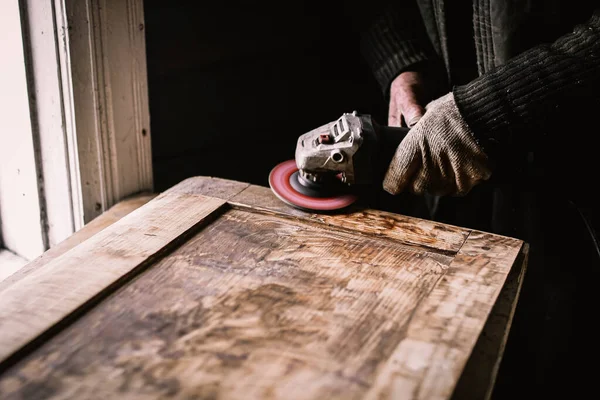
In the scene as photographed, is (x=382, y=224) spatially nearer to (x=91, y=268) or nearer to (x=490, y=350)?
(x=490, y=350)

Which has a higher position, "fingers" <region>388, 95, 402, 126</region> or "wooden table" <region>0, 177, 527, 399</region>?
"fingers" <region>388, 95, 402, 126</region>

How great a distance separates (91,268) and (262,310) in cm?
29

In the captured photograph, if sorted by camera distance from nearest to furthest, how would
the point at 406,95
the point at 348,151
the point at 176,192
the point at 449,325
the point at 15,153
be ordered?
1. the point at 449,325
2. the point at 348,151
3. the point at 176,192
4. the point at 15,153
5. the point at 406,95

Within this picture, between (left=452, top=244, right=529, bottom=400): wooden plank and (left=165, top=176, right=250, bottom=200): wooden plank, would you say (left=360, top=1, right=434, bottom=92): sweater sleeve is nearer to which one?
(left=165, top=176, right=250, bottom=200): wooden plank

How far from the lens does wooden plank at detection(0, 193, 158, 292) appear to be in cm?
101

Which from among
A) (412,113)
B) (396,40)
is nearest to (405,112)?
(412,113)

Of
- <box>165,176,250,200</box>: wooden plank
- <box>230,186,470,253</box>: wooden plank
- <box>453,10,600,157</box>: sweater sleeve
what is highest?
<box>453,10,600,157</box>: sweater sleeve

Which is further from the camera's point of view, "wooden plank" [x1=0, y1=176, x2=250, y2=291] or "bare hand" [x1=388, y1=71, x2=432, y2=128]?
"bare hand" [x1=388, y1=71, x2=432, y2=128]

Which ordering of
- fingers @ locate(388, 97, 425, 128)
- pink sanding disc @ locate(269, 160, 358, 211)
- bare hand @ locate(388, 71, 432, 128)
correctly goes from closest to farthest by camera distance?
A: pink sanding disc @ locate(269, 160, 358, 211)
fingers @ locate(388, 97, 425, 128)
bare hand @ locate(388, 71, 432, 128)

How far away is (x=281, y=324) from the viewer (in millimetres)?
802

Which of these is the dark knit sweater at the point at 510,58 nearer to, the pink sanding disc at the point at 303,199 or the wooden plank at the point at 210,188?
the pink sanding disc at the point at 303,199

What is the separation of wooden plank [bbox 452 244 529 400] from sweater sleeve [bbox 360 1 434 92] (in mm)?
768

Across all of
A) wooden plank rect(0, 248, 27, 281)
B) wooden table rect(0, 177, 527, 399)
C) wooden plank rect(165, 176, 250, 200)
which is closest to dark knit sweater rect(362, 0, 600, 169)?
wooden table rect(0, 177, 527, 399)

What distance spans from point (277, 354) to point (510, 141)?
2.19ft
